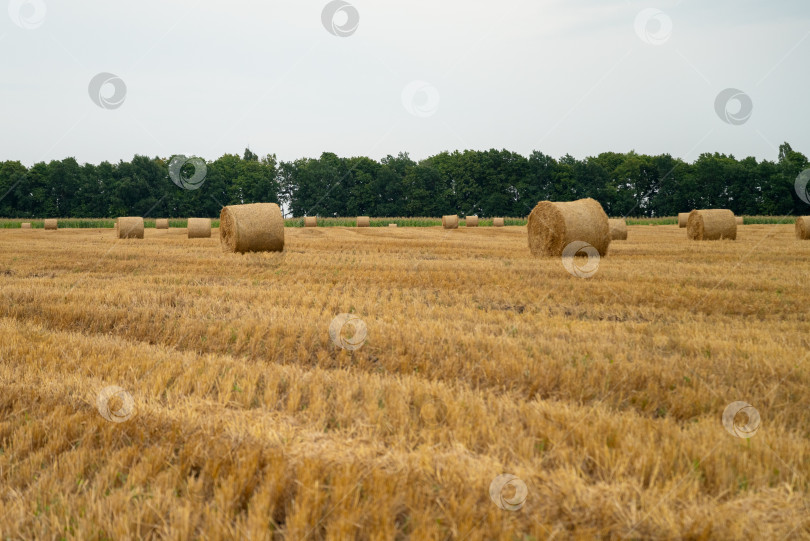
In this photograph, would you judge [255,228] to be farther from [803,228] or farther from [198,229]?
[803,228]

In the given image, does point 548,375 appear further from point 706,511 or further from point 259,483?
point 259,483

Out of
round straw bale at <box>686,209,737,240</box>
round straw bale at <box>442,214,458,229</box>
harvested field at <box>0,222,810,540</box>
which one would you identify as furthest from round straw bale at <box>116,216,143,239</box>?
round straw bale at <box>686,209,737,240</box>

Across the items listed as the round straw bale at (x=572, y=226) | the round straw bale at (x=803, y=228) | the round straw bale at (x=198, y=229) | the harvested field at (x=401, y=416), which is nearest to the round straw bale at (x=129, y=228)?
the round straw bale at (x=198, y=229)

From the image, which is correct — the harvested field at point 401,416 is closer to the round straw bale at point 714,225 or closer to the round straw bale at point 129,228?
the round straw bale at point 714,225

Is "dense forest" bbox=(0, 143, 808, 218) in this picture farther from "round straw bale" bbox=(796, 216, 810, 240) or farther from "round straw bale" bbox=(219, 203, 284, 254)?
"round straw bale" bbox=(219, 203, 284, 254)

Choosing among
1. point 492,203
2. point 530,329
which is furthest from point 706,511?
point 492,203

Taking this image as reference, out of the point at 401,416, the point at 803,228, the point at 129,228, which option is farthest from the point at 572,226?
the point at 129,228

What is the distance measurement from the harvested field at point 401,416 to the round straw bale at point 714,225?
16.0 metres

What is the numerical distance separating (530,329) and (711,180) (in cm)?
8694

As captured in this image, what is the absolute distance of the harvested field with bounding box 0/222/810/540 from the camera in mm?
2729

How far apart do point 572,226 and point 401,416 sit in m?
13.0

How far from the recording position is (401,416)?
4.02m

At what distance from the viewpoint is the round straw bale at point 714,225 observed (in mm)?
23688

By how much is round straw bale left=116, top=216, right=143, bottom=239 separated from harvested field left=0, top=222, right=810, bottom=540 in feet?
73.2
